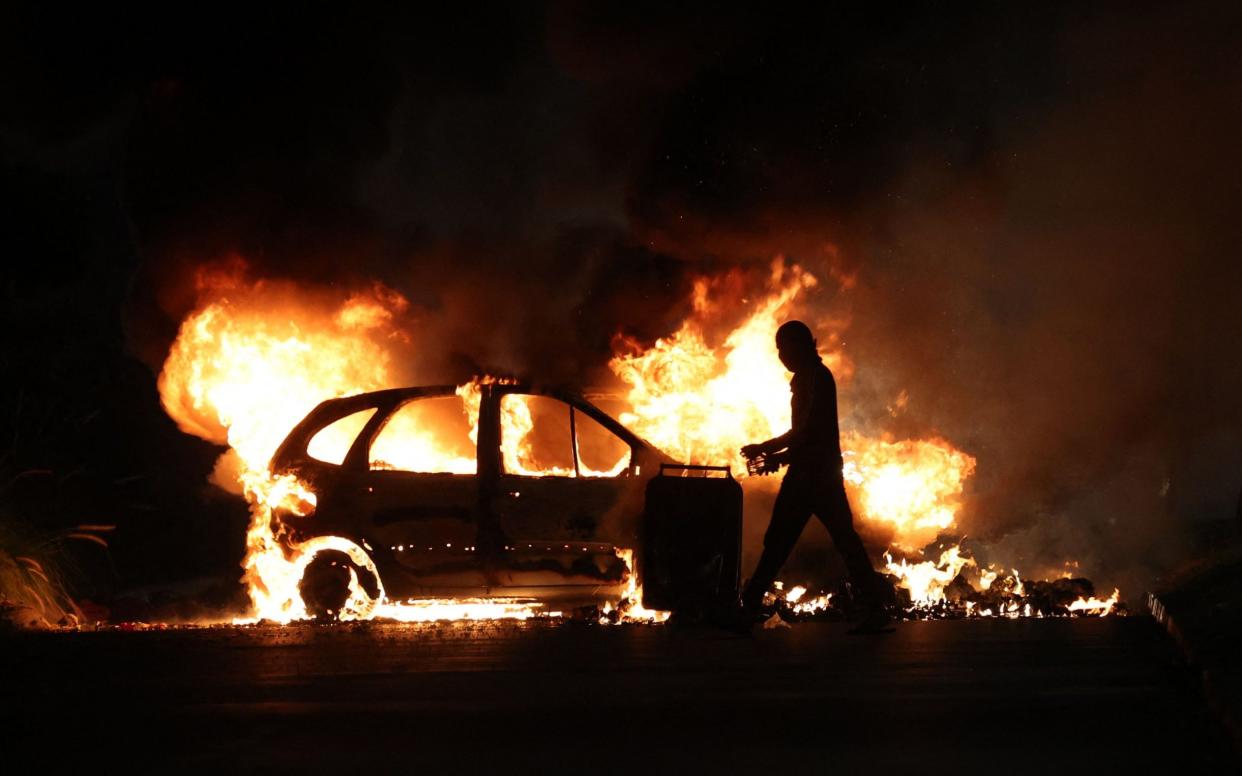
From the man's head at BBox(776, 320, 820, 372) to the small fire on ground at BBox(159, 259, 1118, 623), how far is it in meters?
1.47

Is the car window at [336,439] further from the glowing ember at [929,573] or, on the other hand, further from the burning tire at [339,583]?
the glowing ember at [929,573]

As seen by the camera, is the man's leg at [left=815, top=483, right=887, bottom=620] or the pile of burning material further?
the pile of burning material

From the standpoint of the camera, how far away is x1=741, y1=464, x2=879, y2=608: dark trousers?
1109 centimetres

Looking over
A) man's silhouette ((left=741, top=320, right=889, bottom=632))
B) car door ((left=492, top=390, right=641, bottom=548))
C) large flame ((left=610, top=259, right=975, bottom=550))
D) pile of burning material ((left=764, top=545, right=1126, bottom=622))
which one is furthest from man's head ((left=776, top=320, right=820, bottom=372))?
pile of burning material ((left=764, top=545, right=1126, bottom=622))

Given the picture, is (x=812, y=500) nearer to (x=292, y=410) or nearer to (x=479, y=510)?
(x=479, y=510)

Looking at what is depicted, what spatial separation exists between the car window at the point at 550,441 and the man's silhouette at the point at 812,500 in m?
1.32

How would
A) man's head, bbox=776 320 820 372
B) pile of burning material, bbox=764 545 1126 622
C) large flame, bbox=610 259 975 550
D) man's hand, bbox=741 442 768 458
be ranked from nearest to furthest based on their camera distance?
man's hand, bbox=741 442 768 458 < man's head, bbox=776 320 820 372 < pile of burning material, bbox=764 545 1126 622 < large flame, bbox=610 259 975 550

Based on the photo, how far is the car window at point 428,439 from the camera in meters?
11.9

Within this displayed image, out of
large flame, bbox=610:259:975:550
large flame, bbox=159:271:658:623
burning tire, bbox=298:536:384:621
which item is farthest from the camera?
large flame, bbox=610:259:975:550

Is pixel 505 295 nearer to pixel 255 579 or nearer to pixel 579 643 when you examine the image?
pixel 255 579

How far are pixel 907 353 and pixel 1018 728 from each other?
9.33 metres

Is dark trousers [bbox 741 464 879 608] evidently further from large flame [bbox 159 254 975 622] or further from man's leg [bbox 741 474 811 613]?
large flame [bbox 159 254 975 622]

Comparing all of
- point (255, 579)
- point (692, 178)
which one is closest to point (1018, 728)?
point (255, 579)

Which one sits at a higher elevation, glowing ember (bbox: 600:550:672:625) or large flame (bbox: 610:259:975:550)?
large flame (bbox: 610:259:975:550)
